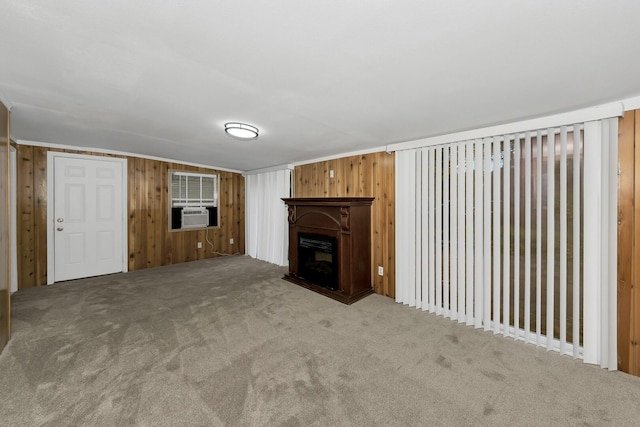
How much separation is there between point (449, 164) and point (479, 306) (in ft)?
5.18

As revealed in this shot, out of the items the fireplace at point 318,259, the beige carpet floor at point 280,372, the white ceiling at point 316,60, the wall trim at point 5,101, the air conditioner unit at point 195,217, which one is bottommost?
the beige carpet floor at point 280,372

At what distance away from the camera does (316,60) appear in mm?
1474

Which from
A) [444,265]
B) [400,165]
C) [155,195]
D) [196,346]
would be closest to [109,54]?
[196,346]

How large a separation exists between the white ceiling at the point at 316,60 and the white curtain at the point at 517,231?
38 cm

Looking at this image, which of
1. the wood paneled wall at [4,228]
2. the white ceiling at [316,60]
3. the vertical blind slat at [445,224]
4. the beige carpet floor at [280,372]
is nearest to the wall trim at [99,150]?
the white ceiling at [316,60]

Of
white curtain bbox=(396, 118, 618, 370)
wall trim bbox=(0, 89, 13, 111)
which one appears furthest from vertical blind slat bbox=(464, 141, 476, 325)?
wall trim bbox=(0, 89, 13, 111)

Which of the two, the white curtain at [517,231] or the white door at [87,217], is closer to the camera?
the white curtain at [517,231]

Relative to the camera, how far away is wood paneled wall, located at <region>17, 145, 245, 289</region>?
3.68 meters

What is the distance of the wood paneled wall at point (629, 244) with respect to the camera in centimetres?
195

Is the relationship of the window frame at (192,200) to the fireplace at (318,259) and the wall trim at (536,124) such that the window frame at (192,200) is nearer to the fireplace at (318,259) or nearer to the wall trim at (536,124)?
the fireplace at (318,259)

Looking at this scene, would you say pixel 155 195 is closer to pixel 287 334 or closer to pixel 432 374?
pixel 287 334

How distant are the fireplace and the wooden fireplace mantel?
0.06 metres

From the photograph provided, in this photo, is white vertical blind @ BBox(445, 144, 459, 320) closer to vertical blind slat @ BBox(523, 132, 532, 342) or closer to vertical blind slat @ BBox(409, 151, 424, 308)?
vertical blind slat @ BBox(409, 151, 424, 308)

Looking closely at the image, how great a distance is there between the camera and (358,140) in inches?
130
